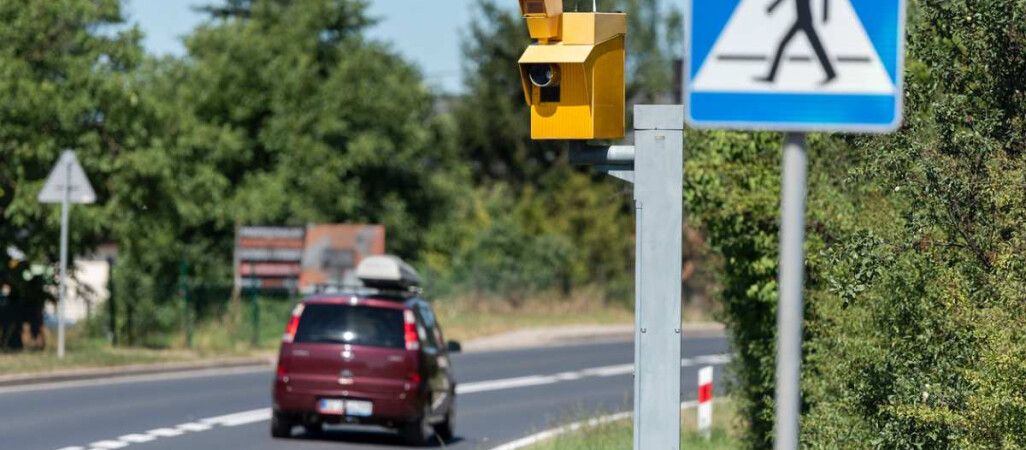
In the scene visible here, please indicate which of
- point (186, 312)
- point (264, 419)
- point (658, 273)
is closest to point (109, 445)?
point (264, 419)

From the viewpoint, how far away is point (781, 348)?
4.48 meters

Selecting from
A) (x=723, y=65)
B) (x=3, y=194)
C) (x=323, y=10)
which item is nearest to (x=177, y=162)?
(x=3, y=194)

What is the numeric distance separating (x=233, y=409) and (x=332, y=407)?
13.0 ft

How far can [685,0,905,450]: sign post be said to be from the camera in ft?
15.4

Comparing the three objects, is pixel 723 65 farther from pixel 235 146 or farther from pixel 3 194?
pixel 235 146

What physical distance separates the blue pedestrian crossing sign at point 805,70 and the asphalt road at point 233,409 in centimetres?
1102

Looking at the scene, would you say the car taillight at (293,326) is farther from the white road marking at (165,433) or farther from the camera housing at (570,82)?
the camera housing at (570,82)

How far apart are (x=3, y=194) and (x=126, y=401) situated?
8.23 meters

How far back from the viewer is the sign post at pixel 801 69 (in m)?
4.71

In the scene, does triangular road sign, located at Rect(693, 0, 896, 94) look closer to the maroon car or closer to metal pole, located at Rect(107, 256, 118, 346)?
the maroon car

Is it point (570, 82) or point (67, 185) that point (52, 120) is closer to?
point (67, 185)

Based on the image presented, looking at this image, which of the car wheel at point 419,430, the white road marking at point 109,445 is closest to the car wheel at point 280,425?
the car wheel at point 419,430

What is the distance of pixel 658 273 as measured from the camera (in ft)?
25.6

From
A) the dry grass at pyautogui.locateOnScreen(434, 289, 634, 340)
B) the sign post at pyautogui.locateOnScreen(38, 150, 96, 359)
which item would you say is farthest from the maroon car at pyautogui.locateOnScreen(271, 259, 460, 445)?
the dry grass at pyautogui.locateOnScreen(434, 289, 634, 340)
